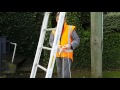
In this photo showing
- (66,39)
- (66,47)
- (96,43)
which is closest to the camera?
(66,47)

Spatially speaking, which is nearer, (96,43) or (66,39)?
(66,39)

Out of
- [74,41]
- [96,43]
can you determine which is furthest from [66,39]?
[96,43]

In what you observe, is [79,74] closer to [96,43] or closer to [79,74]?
[79,74]

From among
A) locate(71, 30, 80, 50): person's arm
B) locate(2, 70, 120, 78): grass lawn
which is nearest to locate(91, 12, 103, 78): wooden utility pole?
locate(2, 70, 120, 78): grass lawn

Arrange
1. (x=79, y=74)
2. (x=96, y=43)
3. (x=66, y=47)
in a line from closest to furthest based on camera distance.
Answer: (x=66, y=47), (x=96, y=43), (x=79, y=74)

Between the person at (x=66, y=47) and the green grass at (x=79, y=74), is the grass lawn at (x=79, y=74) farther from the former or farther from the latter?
the person at (x=66, y=47)

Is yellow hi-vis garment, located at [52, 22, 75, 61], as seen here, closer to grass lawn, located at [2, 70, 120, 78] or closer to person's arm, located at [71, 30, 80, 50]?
person's arm, located at [71, 30, 80, 50]

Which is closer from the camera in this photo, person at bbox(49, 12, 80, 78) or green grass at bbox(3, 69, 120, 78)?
person at bbox(49, 12, 80, 78)

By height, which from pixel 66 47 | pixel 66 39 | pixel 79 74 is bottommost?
pixel 79 74

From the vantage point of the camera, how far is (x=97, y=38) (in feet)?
21.4

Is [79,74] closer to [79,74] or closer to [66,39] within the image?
[79,74]

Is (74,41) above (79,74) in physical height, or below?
above
